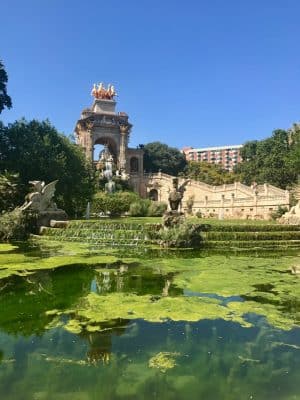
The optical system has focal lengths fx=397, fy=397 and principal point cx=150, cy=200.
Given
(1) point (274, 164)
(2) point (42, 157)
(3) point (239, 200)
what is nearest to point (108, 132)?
(1) point (274, 164)

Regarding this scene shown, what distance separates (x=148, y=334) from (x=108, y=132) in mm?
63567

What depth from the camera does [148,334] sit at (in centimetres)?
542

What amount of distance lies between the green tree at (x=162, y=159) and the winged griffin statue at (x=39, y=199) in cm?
5956

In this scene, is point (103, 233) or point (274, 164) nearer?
point (103, 233)

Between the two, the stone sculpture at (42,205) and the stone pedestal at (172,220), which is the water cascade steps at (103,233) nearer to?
the stone pedestal at (172,220)

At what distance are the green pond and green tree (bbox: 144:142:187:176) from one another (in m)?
71.4

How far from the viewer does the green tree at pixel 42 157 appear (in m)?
26.9

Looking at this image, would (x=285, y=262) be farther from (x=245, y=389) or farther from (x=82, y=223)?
(x=82, y=223)

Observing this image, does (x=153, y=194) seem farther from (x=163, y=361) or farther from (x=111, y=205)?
(x=163, y=361)

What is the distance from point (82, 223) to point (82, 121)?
4931 cm

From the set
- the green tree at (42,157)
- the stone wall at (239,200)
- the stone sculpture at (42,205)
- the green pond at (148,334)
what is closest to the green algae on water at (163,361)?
the green pond at (148,334)

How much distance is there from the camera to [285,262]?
481 inches

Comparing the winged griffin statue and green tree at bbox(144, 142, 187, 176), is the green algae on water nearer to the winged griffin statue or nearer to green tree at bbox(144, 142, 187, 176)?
the winged griffin statue

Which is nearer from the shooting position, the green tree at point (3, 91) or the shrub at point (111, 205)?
the green tree at point (3, 91)
